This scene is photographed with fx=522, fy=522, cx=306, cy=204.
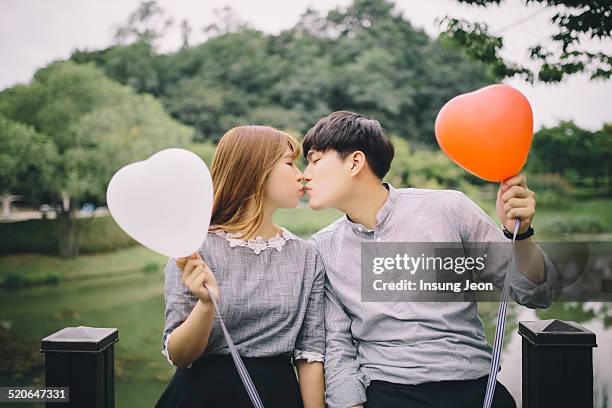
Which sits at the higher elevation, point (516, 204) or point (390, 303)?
point (516, 204)

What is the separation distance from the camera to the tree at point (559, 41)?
245 cm

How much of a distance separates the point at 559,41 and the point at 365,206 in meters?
1.59

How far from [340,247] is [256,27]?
9.87m

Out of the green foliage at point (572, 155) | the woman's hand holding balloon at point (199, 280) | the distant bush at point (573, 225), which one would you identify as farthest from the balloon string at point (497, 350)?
the distant bush at point (573, 225)

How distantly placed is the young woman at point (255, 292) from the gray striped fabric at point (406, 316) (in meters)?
0.08

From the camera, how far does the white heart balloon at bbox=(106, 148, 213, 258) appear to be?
4.53ft

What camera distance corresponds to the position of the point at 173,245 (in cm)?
143

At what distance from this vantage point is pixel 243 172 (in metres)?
1.71

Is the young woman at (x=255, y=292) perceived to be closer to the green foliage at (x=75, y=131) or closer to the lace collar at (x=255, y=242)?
the lace collar at (x=255, y=242)

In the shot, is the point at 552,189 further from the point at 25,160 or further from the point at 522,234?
the point at 25,160

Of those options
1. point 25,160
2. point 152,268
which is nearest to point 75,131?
point 25,160

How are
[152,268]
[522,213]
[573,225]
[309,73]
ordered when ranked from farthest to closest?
[309,73]
[152,268]
[573,225]
[522,213]

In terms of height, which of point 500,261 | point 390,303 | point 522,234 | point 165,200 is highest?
point 165,200

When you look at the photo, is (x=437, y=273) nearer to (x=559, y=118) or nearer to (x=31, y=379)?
(x=31, y=379)
